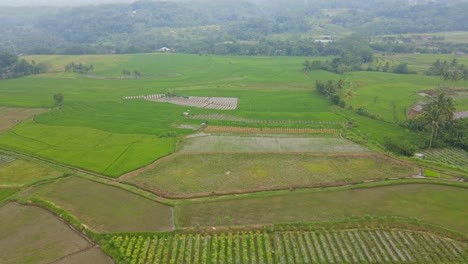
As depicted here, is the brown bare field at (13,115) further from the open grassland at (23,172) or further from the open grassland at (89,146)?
the open grassland at (23,172)

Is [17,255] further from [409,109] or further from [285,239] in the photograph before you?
[409,109]

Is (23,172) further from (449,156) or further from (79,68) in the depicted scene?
(79,68)

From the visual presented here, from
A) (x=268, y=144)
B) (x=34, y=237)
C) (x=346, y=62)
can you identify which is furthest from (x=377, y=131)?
(x=346, y=62)

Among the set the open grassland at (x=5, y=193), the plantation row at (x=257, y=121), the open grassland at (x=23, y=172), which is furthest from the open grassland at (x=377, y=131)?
the open grassland at (x=5, y=193)

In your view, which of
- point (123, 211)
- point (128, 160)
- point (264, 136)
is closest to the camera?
point (123, 211)

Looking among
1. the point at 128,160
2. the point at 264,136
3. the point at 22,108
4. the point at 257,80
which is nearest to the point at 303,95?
the point at 257,80

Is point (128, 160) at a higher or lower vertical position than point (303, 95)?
lower
